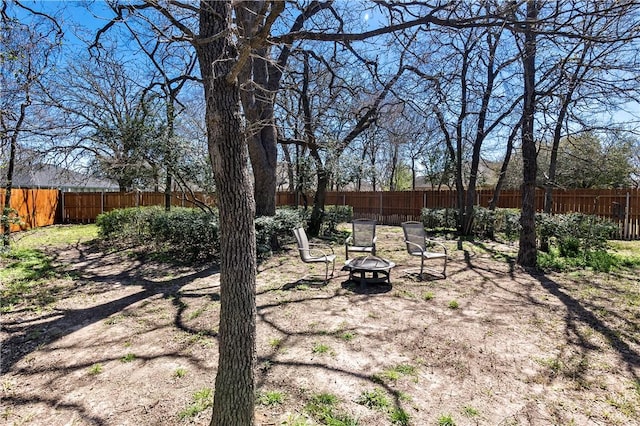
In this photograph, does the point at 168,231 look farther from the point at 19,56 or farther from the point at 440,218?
the point at 440,218

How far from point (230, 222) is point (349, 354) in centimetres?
190

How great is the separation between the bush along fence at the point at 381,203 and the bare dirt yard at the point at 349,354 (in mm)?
5544

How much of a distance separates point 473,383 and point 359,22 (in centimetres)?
578

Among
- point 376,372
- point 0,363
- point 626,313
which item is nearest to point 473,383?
point 376,372

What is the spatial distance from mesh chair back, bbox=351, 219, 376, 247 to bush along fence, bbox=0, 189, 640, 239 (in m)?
4.34

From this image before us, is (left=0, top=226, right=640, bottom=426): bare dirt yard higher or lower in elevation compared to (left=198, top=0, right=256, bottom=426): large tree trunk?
lower

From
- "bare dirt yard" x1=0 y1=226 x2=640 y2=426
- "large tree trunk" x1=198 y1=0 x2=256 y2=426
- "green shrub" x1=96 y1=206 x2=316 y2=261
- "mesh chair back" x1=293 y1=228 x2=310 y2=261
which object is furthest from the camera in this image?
"green shrub" x1=96 y1=206 x2=316 y2=261

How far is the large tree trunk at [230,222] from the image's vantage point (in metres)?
1.68

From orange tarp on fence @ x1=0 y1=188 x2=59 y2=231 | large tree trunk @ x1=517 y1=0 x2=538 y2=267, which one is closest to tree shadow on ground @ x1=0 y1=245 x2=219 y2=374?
large tree trunk @ x1=517 y1=0 x2=538 y2=267

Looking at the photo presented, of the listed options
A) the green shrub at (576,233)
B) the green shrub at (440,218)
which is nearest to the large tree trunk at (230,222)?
the green shrub at (576,233)

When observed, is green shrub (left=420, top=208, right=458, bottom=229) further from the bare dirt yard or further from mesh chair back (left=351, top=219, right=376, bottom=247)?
the bare dirt yard

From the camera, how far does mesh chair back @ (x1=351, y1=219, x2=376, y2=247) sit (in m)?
6.90

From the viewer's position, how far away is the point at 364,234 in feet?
22.8

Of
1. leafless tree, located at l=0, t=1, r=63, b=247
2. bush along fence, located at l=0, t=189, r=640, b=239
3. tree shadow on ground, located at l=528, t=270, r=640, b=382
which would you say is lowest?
tree shadow on ground, located at l=528, t=270, r=640, b=382
